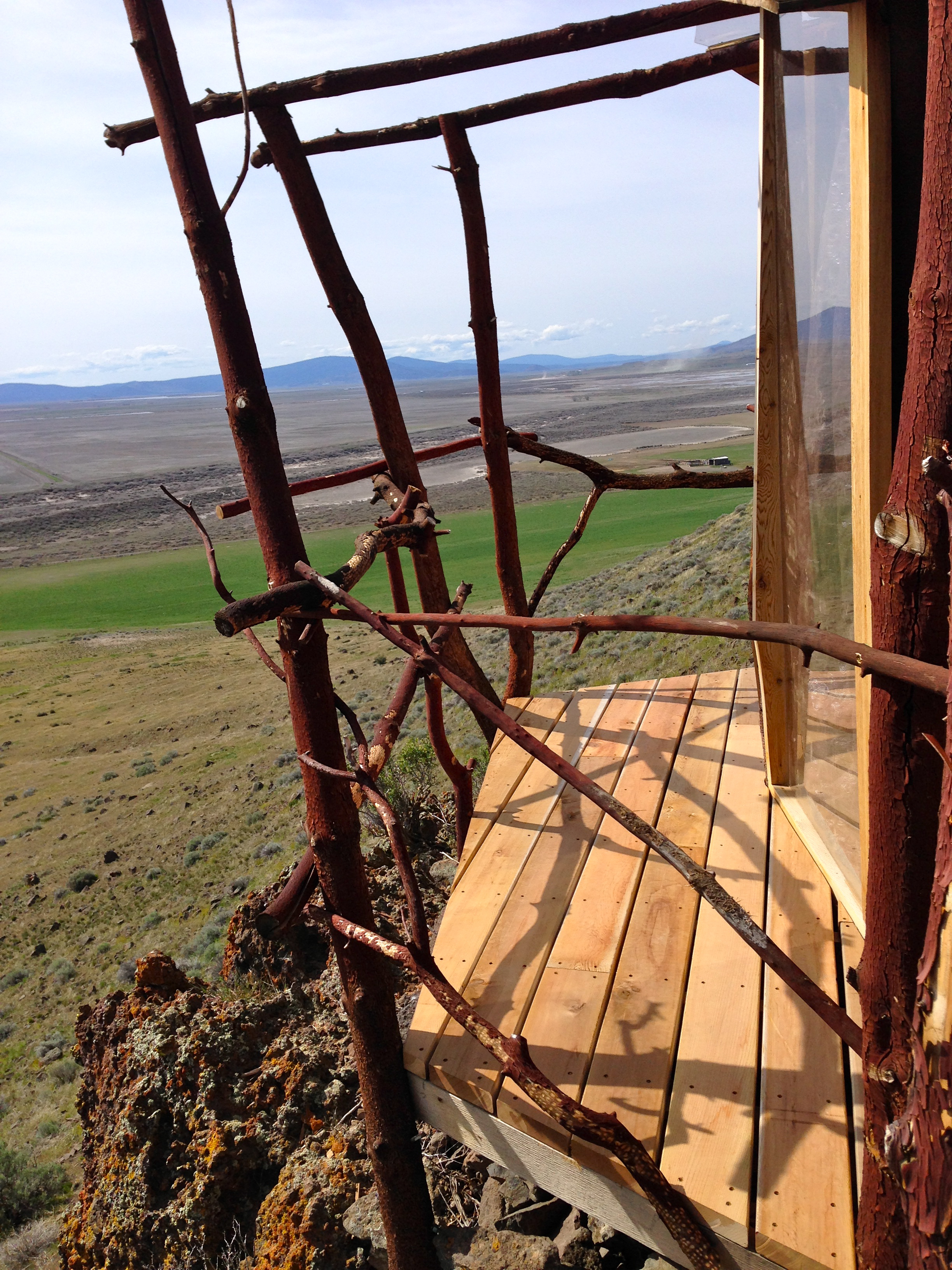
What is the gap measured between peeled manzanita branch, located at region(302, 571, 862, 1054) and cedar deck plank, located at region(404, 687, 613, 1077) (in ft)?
3.40

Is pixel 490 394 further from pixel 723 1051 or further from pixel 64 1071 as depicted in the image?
pixel 64 1071

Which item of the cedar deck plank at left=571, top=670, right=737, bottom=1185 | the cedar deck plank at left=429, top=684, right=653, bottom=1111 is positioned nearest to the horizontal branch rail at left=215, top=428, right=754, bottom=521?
the cedar deck plank at left=429, top=684, right=653, bottom=1111

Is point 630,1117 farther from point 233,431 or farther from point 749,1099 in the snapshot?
point 233,431

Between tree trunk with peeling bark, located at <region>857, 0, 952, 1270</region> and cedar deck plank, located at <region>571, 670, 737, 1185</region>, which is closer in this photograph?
tree trunk with peeling bark, located at <region>857, 0, 952, 1270</region>

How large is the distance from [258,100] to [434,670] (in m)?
2.35

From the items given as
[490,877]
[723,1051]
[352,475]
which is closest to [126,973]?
[352,475]

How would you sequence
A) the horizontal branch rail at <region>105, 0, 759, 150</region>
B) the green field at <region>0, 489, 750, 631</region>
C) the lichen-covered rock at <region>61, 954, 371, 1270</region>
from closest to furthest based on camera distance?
the horizontal branch rail at <region>105, 0, 759, 150</region> < the lichen-covered rock at <region>61, 954, 371, 1270</region> < the green field at <region>0, 489, 750, 631</region>

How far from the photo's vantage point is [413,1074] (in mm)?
2162

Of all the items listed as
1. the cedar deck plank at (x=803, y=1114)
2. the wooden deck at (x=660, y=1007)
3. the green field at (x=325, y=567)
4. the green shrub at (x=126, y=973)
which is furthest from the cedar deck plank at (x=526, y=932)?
the green field at (x=325, y=567)

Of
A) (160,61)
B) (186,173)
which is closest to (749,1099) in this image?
(186,173)

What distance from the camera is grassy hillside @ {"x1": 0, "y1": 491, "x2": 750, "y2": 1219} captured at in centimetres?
795

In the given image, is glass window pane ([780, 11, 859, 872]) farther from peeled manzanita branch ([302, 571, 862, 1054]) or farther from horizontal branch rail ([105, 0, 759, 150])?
peeled manzanita branch ([302, 571, 862, 1054])

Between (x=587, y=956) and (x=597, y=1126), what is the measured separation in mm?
748

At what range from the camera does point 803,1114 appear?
5.77 ft
